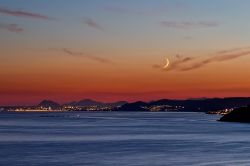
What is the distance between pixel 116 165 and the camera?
144 feet

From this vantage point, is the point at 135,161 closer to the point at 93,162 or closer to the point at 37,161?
the point at 93,162

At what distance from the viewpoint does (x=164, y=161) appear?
47.0 metres

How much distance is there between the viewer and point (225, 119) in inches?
7190

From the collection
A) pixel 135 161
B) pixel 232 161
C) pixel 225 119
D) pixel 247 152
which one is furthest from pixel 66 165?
pixel 225 119

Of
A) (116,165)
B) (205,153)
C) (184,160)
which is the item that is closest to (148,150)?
(205,153)

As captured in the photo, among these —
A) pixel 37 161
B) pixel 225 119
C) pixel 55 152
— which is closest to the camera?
pixel 37 161

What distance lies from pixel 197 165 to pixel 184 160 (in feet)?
15.5

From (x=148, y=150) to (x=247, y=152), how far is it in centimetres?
1128

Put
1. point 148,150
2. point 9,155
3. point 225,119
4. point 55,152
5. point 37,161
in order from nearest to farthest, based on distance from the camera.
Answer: point 37,161 → point 9,155 → point 55,152 → point 148,150 → point 225,119

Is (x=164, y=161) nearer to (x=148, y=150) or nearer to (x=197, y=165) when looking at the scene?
(x=197, y=165)

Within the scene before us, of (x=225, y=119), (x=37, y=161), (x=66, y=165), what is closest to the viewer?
(x=66, y=165)

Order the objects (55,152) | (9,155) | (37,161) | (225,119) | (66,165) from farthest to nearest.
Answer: (225,119) → (55,152) → (9,155) → (37,161) → (66,165)

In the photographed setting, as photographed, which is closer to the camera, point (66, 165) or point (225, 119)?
point (66, 165)

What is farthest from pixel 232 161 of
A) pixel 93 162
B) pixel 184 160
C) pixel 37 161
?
pixel 37 161
